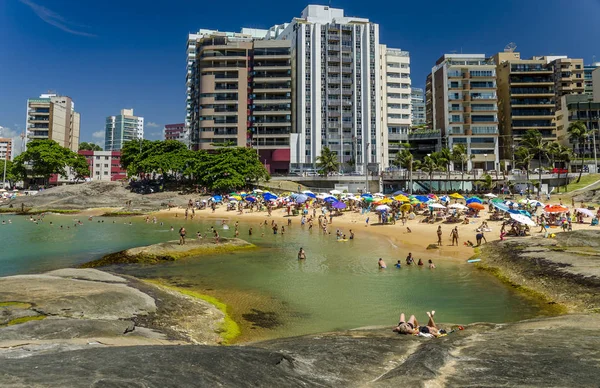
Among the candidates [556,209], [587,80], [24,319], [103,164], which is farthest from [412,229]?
[103,164]

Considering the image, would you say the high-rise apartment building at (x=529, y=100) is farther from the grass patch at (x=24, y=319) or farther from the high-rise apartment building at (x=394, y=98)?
the grass patch at (x=24, y=319)

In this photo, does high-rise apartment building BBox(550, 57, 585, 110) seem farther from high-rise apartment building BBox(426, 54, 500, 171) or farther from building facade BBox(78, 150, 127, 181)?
building facade BBox(78, 150, 127, 181)

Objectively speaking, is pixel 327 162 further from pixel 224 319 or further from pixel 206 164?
pixel 224 319

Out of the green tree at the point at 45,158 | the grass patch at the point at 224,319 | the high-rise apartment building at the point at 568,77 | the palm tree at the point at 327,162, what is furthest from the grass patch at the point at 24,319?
the high-rise apartment building at the point at 568,77

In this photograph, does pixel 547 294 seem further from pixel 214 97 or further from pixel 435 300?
pixel 214 97

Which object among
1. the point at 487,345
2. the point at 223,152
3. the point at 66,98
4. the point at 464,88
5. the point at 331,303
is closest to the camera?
the point at 487,345

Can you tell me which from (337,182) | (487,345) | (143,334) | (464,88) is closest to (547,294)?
(487,345)
